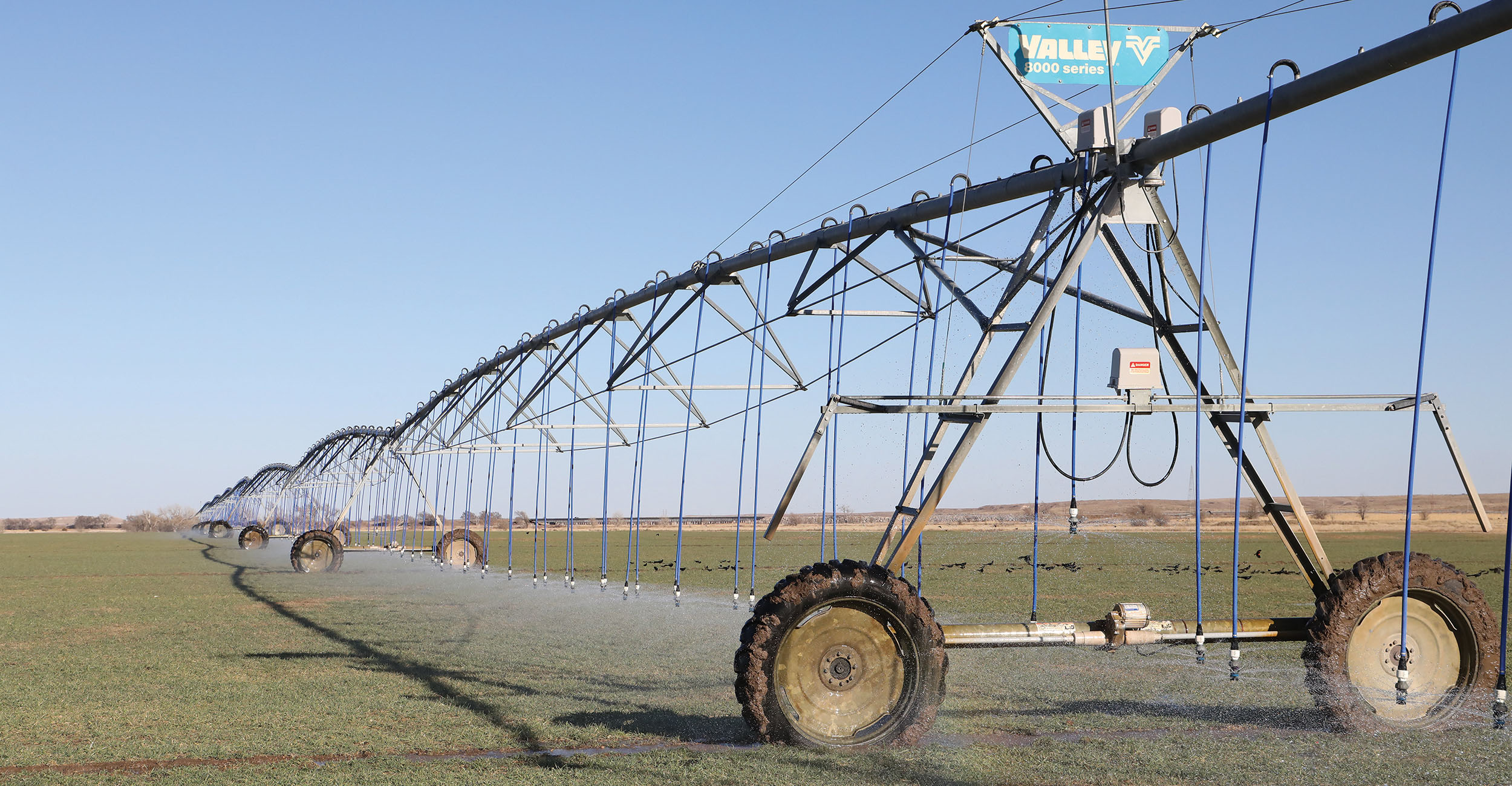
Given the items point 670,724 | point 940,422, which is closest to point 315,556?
point 670,724

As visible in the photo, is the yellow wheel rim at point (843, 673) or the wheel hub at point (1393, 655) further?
the wheel hub at point (1393, 655)

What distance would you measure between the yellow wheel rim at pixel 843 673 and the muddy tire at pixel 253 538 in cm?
5435

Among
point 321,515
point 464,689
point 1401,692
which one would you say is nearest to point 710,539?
point 321,515

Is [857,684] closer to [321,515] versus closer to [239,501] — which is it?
[321,515]

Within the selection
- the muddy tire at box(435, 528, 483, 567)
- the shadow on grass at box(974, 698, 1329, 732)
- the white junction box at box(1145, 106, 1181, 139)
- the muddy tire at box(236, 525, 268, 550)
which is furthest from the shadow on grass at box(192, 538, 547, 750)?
the muddy tire at box(236, 525, 268, 550)

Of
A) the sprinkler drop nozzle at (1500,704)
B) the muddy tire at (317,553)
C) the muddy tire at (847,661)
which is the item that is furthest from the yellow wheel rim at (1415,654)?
the muddy tire at (317,553)

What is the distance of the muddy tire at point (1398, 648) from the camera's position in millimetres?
9805

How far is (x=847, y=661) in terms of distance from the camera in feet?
30.9

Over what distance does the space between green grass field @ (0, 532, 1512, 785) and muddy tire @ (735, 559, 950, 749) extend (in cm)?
25

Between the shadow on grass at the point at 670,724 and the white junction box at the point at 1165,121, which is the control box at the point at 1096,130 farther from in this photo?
the shadow on grass at the point at 670,724

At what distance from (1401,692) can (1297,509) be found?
2.42 m

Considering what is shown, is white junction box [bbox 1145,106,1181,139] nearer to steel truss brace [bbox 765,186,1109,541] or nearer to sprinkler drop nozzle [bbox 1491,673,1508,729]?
steel truss brace [bbox 765,186,1109,541]

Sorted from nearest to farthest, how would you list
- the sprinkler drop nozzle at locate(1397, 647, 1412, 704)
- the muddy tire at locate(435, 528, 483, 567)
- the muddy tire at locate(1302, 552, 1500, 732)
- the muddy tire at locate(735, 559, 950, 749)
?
the sprinkler drop nozzle at locate(1397, 647, 1412, 704)
the muddy tire at locate(735, 559, 950, 749)
the muddy tire at locate(1302, 552, 1500, 732)
the muddy tire at locate(435, 528, 483, 567)

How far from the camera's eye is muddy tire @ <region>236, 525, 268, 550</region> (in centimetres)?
5919
